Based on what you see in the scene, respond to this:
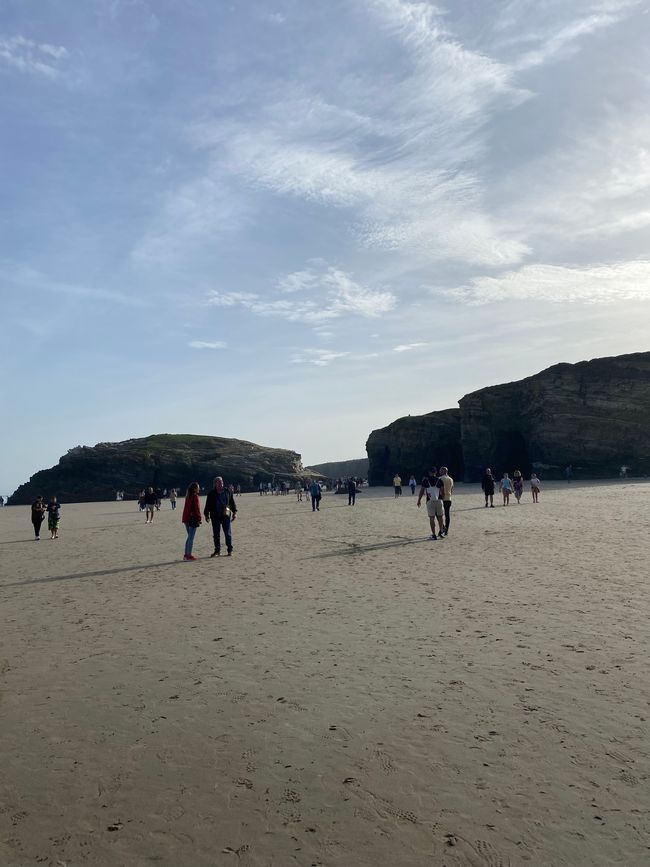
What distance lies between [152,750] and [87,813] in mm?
779

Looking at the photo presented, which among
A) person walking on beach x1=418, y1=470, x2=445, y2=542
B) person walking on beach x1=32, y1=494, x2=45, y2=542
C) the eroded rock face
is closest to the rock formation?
the eroded rock face

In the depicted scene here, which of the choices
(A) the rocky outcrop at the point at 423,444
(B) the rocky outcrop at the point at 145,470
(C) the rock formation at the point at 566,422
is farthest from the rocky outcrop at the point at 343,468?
(C) the rock formation at the point at 566,422

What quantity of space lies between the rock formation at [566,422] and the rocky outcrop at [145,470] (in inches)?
1233

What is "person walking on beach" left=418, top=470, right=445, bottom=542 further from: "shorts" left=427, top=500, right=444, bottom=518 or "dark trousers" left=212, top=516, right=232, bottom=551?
"dark trousers" left=212, top=516, right=232, bottom=551

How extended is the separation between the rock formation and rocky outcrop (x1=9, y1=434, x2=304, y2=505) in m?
31.3

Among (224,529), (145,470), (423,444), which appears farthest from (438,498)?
(145,470)

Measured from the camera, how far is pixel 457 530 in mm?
18828

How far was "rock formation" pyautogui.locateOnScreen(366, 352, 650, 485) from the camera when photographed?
52062 mm

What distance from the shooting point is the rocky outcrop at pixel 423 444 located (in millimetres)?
67062

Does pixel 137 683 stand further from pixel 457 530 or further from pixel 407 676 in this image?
pixel 457 530

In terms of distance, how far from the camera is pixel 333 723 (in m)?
4.89

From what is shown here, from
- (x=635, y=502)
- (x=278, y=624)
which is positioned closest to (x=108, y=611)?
(x=278, y=624)

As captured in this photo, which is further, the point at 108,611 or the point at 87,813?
the point at 108,611

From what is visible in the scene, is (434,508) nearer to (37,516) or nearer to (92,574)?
(92,574)
